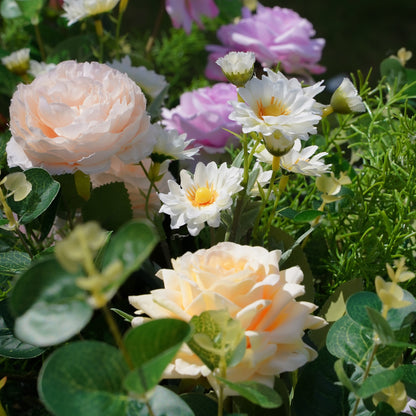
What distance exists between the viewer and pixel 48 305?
0.57 ft

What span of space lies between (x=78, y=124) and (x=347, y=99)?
0.16 metres

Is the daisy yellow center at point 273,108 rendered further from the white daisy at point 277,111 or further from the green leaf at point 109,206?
the green leaf at point 109,206

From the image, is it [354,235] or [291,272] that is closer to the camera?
[291,272]

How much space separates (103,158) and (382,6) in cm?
243

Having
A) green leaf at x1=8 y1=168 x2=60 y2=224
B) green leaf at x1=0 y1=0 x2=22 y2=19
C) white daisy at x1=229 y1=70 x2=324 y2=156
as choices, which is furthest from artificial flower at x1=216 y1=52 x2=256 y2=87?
green leaf at x1=0 y1=0 x2=22 y2=19

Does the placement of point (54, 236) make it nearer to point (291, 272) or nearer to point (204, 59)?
point (291, 272)

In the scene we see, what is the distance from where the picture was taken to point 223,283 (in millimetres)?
249

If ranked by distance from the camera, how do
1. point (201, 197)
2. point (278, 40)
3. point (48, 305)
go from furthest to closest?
point (278, 40), point (201, 197), point (48, 305)

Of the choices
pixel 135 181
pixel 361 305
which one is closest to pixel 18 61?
pixel 135 181

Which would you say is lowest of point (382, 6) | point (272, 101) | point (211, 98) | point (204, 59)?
point (382, 6)

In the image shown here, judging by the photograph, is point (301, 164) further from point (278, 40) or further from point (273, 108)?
point (278, 40)

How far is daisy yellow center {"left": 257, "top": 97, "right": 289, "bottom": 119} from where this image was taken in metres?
0.32

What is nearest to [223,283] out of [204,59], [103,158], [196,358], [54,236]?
[196,358]

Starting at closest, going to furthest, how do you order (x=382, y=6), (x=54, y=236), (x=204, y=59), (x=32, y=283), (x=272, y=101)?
(x=32, y=283) < (x=272, y=101) < (x=54, y=236) < (x=204, y=59) < (x=382, y=6)
